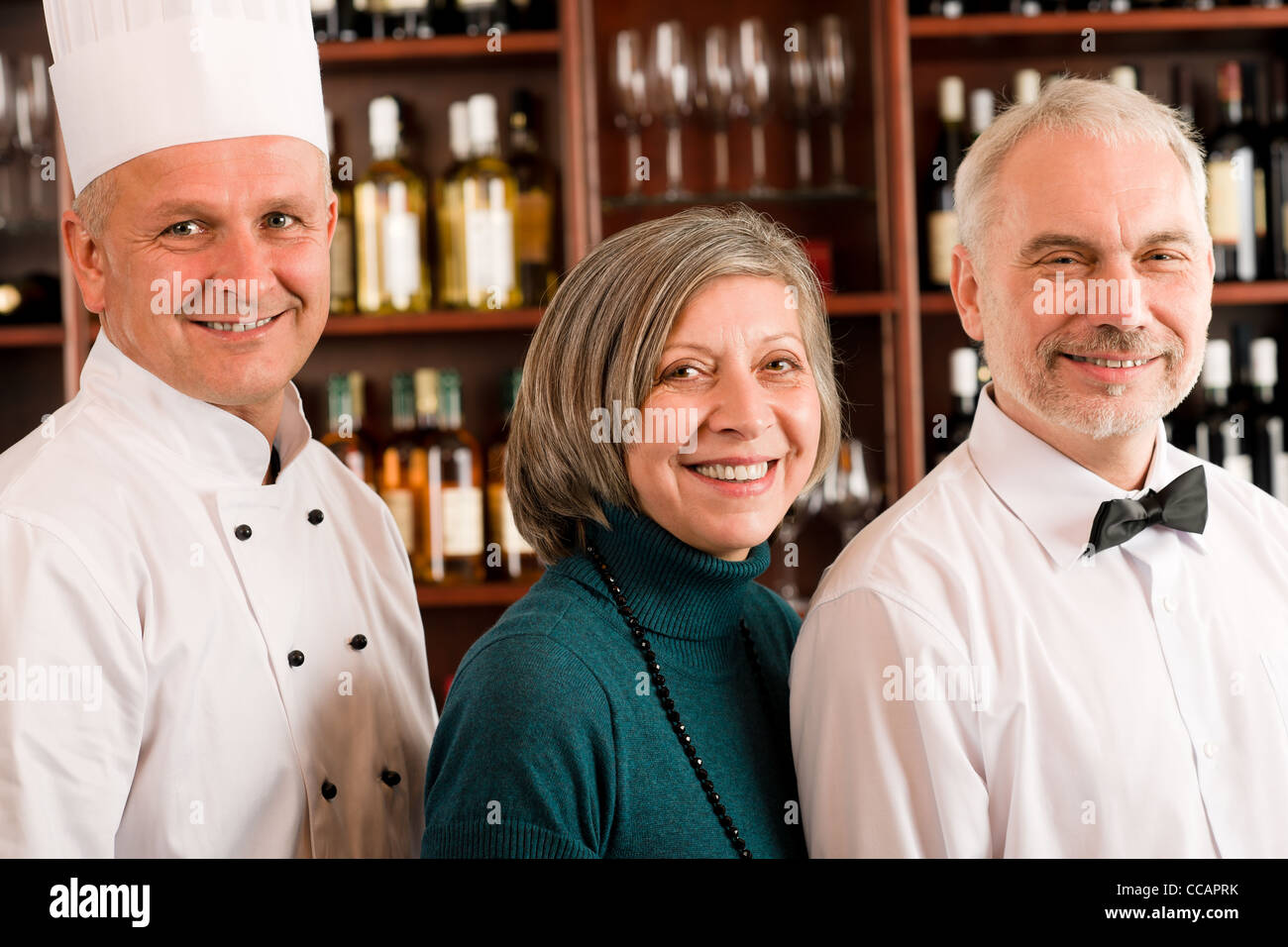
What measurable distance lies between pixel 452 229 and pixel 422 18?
0.43 meters

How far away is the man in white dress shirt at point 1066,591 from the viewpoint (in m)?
0.99

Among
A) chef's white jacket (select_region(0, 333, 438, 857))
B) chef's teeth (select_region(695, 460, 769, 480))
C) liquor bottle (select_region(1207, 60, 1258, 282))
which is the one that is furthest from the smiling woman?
liquor bottle (select_region(1207, 60, 1258, 282))

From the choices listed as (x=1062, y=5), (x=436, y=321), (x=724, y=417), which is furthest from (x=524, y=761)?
(x=1062, y=5)

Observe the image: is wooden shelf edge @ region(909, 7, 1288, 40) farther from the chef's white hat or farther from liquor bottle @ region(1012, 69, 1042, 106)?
the chef's white hat

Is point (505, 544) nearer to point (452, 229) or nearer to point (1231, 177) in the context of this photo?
point (452, 229)

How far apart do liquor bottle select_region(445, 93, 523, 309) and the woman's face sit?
134cm

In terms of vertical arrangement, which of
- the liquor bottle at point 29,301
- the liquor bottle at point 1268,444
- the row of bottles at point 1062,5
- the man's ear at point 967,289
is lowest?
the liquor bottle at point 1268,444

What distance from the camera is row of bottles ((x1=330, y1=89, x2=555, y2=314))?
233 centimetres

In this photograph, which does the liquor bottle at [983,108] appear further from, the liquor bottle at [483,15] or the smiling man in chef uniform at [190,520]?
the smiling man in chef uniform at [190,520]

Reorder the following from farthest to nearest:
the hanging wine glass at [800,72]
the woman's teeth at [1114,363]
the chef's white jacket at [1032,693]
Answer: the hanging wine glass at [800,72], the woman's teeth at [1114,363], the chef's white jacket at [1032,693]

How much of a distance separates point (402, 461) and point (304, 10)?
1.23m

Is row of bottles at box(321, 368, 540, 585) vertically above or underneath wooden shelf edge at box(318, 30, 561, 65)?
underneath

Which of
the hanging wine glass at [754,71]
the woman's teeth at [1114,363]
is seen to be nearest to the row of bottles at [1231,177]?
the hanging wine glass at [754,71]

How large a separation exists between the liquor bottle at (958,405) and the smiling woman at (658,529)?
1.16 meters
